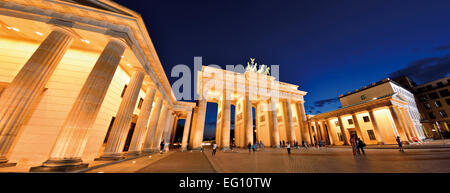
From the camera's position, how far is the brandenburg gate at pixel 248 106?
72.7 feet

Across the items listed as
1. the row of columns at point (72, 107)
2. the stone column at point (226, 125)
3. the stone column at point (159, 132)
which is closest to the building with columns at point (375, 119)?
the stone column at point (226, 125)

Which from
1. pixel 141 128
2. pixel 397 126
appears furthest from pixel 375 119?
pixel 141 128

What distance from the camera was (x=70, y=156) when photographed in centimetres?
609

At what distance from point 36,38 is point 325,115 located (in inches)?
1620

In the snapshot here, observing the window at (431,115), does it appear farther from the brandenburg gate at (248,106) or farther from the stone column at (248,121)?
the stone column at (248,121)

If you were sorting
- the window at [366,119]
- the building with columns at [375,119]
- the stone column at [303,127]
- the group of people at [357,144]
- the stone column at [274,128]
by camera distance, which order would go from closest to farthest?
the group of people at [357,144], the building with columns at [375,119], the stone column at [274,128], the stone column at [303,127], the window at [366,119]

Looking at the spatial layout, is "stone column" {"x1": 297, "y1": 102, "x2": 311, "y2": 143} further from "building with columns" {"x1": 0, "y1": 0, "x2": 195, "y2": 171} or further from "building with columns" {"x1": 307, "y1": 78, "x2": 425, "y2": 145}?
"building with columns" {"x1": 0, "y1": 0, "x2": 195, "y2": 171}

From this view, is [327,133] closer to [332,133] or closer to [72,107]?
[332,133]

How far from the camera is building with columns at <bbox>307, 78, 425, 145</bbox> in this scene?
2188 centimetres

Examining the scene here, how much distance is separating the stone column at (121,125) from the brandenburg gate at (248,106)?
11.9 metres
